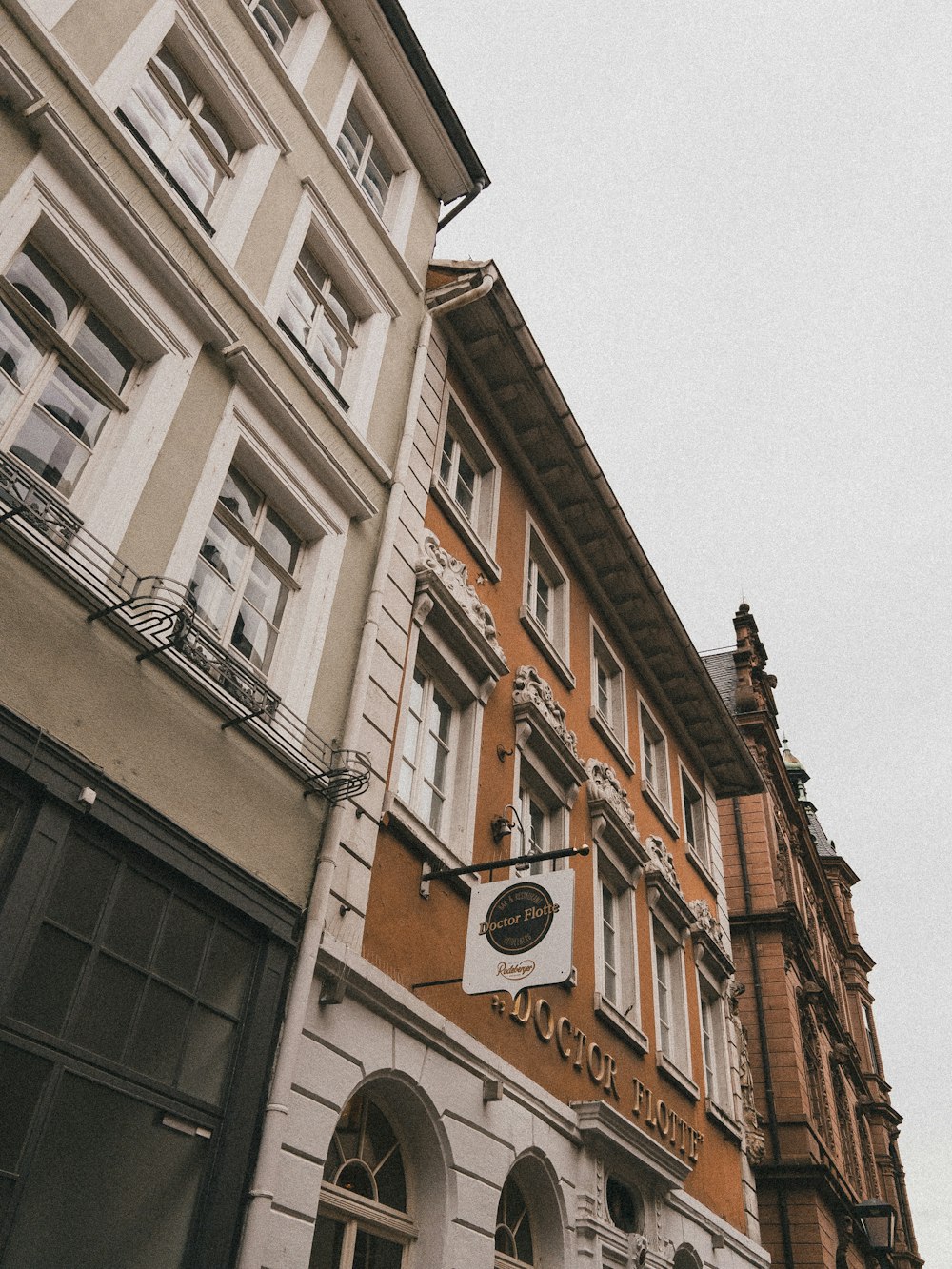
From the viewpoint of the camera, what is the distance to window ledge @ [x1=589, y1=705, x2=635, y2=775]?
49.5 feet

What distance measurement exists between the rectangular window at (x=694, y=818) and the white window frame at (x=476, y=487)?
7728 mm

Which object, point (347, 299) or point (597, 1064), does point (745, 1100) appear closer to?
point (597, 1064)

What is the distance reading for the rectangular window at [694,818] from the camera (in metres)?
19.4

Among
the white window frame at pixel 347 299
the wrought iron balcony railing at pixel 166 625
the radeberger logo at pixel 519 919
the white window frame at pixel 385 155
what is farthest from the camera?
the white window frame at pixel 385 155

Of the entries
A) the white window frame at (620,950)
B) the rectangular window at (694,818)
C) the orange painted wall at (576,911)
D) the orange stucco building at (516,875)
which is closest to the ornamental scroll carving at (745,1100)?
the orange stucco building at (516,875)

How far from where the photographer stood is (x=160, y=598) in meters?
7.23

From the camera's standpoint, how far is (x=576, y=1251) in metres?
10.4

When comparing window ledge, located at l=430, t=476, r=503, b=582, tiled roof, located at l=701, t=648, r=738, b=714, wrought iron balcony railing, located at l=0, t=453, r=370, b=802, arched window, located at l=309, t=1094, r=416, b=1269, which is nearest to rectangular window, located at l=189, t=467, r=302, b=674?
wrought iron balcony railing, located at l=0, t=453, r=370, b=802

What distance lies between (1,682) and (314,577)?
145 inches

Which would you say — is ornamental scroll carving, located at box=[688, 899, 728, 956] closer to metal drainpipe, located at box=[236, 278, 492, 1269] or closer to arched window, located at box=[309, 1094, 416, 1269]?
arched window, located at box=[309, 1094, 416, 1269]

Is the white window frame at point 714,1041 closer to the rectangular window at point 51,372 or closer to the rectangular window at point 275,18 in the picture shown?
the rectangular window at point 51,372

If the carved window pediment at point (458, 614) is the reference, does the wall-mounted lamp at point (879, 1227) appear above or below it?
below

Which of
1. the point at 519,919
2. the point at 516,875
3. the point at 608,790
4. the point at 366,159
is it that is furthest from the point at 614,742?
the point at 366,159

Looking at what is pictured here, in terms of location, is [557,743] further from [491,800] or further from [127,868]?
[127,868]
